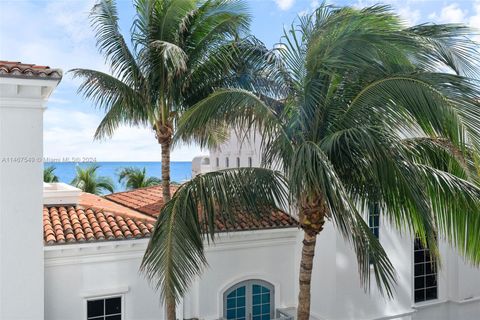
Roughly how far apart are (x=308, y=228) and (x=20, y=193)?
18.9 ft

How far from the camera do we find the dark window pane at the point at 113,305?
1106cm

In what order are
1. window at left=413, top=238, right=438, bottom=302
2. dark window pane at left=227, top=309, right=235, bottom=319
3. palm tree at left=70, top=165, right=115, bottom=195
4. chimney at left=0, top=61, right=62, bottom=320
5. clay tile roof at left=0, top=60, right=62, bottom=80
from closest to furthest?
clay tile roof at left=0, top=60, right=62, bottom=80
chimney at left=0, top=61, right=62, bottom=320
dark window pane at left=227, top=309, right=235, bottom=319
window at left=413, top=238, right=438, bottom=302
palm tree at left=70, top=165, right=115, bottom=195

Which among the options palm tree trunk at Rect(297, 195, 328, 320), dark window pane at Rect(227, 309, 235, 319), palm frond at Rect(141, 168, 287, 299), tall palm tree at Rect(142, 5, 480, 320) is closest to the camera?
tall palm tree at Rect(142, 5, 480, 320)

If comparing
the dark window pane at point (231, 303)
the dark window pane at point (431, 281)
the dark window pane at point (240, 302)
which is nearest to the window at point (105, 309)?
the dark window pane at point (231, 303)

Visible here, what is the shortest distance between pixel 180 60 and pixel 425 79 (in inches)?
215

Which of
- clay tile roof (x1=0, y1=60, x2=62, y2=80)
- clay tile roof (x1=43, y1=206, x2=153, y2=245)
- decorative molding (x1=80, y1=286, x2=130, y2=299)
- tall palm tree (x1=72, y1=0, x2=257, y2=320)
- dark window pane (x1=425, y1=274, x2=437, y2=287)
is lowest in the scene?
dark window pane (x1=425, y1=274, x2=437, y2=287)

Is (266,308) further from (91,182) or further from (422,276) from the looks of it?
(91,182)

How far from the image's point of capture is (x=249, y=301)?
1266cm

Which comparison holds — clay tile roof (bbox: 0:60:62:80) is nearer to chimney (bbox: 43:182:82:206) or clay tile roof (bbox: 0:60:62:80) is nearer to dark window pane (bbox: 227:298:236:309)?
chimney (bbox: 43:182:82:206)

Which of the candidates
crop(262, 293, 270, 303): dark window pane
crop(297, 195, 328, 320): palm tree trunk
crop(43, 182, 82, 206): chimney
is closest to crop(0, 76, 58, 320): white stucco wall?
crop(43, 182, 82, 206): chimney

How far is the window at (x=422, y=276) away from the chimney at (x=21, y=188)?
38.4 ft

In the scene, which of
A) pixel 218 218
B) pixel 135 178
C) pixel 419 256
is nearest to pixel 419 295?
pixel 419 256

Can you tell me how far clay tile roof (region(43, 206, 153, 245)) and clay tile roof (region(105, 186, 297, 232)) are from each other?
1901 mm

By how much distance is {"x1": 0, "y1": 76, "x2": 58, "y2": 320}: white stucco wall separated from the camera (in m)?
8.44
